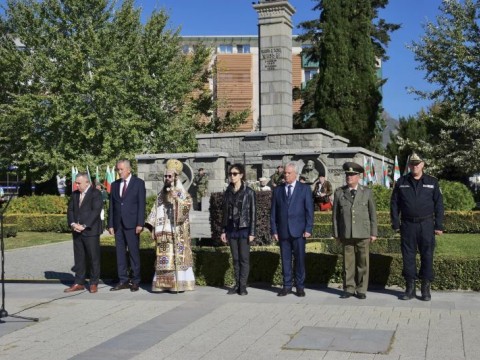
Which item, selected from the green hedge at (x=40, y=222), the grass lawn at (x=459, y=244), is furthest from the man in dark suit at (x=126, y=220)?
the green hedge at (x=40, y=222)

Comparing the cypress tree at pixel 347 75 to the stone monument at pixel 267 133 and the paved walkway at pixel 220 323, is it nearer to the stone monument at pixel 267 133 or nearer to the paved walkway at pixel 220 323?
the stone monument at pixel 267 133

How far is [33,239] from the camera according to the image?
20.6 metres

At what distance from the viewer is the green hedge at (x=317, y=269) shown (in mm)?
9375

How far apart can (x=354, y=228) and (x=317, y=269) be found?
4.51ft

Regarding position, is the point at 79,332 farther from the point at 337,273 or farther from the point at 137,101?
the point at 137,101

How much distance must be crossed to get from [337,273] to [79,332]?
4.41 m

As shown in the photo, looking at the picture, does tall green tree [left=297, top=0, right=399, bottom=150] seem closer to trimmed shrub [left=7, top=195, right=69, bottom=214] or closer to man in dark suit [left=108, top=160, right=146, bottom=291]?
trimmed shrub [left=7, top=195, right=69, bottom=214]

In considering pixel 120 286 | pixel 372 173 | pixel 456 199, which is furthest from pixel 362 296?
pixel 372 173

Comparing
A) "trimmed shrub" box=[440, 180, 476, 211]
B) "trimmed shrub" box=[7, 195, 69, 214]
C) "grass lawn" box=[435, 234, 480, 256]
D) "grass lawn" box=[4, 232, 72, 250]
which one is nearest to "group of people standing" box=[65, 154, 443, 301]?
"grass lawn" box=[435, 234, 480, 256]

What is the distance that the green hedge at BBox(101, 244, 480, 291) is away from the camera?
30.8ft

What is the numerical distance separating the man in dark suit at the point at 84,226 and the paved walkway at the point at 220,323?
0.43 m

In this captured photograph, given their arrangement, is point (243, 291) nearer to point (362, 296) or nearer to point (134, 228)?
point (362, 296)

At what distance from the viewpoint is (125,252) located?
10336 millimetres

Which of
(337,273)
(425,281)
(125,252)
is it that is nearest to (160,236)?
(125,252)
